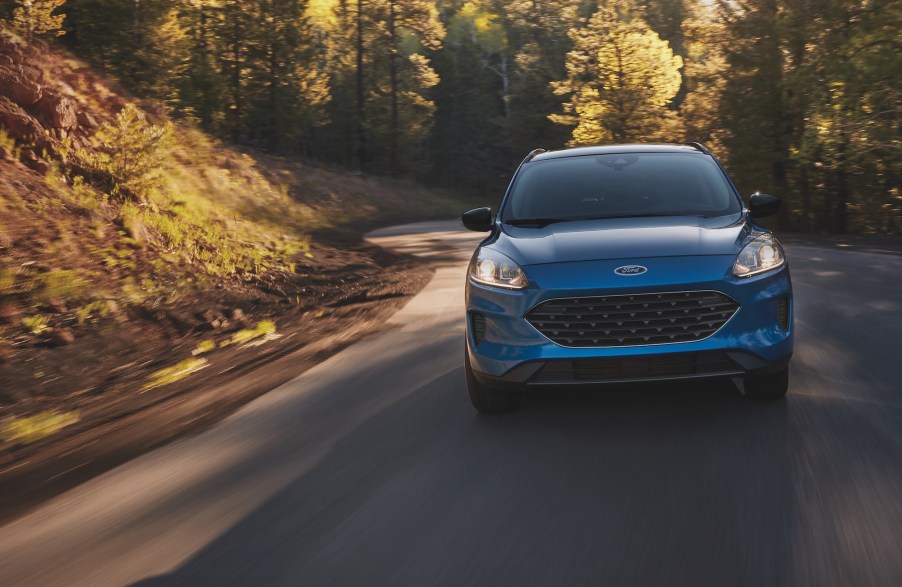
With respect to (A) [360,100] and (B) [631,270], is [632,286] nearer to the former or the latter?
(B) [631,270]

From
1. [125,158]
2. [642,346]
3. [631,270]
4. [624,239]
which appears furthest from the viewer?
[125,158]

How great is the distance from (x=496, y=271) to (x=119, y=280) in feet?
20.0

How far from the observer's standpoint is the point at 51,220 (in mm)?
10789

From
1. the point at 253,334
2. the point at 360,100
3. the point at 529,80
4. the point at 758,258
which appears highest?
the point at 529,80

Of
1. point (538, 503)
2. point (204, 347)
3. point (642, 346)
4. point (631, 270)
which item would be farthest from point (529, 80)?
point (538, 503)

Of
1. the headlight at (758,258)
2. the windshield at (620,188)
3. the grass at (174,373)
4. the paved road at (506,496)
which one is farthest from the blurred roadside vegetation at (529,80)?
the headlight at (758,258)

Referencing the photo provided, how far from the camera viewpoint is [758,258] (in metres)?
5.38

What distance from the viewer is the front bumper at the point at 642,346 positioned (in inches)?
195

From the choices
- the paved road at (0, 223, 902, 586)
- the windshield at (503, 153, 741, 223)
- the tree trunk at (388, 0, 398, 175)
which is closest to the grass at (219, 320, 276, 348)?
the paved road at (0, 223, 902, 586)

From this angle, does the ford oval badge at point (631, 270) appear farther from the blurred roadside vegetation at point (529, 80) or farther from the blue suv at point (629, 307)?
the blurred roadside vegetation at point (529, 80)

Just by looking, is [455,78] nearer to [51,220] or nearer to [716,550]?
[51,220]

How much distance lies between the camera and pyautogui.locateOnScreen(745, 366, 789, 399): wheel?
5438 mm

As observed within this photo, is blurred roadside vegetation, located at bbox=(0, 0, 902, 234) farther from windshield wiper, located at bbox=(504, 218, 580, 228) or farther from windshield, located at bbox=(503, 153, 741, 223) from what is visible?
windshield wiper, located at bbox=(504, 218, 580, 228)

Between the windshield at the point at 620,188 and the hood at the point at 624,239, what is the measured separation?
0.85 feet
